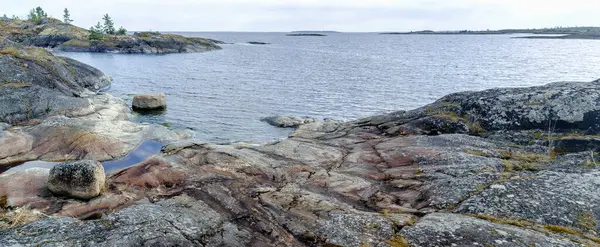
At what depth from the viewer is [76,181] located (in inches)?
523

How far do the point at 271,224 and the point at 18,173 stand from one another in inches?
464

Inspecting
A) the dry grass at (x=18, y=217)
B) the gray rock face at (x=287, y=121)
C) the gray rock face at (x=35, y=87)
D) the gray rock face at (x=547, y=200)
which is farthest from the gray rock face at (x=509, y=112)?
the gray rock face at (x=35, y=87)

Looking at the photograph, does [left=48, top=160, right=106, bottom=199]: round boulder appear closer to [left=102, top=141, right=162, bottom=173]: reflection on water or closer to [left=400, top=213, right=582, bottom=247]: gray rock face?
[left=102, top=141, right=162, bottom=173]: reflection on water

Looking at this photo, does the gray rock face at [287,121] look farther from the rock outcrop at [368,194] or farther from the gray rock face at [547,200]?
the gray rock face at [547,200]

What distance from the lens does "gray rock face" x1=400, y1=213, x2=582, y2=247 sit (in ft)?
32.4

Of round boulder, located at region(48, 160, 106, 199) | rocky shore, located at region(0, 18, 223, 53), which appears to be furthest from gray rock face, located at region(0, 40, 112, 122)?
rocky shore, located at region(0, 18, 223, 53)

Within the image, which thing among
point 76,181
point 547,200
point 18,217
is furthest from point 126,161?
point 547,200

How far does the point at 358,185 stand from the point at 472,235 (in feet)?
20.8

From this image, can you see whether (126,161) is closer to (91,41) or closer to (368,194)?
(368,194)

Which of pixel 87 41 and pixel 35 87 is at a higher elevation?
pixel 87 41

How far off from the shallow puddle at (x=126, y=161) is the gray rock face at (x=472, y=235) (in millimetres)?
17398

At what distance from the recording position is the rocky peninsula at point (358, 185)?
10.7m

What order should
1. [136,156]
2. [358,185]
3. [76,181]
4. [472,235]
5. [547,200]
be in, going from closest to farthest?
[472,235] < [547,200] < [76,181] < [358,185] < [136,156]

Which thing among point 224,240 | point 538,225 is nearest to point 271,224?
point 224,240
